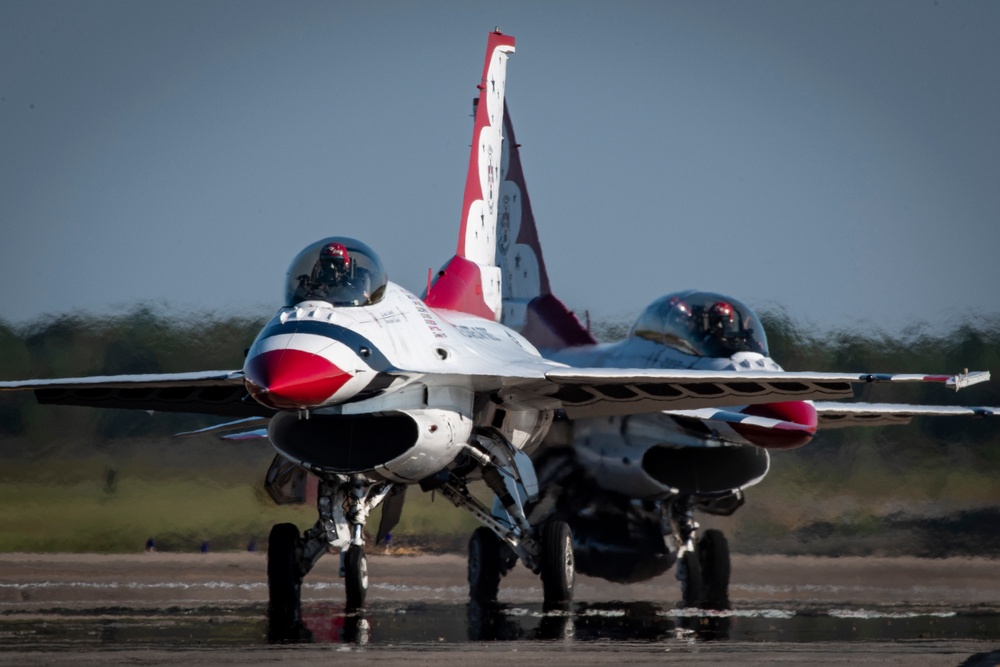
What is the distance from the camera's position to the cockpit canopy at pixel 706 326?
1675 centimetres

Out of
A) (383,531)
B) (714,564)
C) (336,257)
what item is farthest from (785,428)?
(336,257)

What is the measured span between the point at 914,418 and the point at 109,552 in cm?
1038

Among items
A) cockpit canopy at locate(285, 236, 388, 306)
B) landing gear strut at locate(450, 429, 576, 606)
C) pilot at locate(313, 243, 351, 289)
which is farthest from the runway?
pilot at locate(313, 243, 351, 289)

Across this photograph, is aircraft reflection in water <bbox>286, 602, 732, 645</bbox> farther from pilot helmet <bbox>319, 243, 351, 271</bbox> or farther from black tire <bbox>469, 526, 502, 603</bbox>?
pilot helmet <bbox>319, 243, 351, 271</bbox>

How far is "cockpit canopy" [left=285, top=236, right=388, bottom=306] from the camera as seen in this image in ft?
40.3

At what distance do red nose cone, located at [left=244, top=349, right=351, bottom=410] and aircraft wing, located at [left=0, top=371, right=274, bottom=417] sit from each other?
2.42m

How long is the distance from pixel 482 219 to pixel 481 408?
4.28m

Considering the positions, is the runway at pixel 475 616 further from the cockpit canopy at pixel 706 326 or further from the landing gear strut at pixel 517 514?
the cockpit canopy at pixel 706 326

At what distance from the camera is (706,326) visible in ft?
55.4

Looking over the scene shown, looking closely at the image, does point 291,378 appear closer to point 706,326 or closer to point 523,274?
point 706,326

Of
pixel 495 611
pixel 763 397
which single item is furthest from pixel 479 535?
pixel 763 397

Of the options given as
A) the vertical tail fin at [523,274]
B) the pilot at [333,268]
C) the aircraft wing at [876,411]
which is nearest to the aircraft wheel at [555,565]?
the pilot at [333,268]

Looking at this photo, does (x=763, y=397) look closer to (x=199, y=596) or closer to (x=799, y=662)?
(x=799, y=662)

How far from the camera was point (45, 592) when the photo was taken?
1537 centimetres
